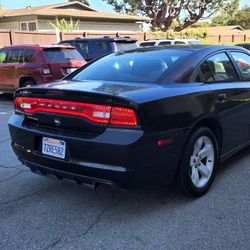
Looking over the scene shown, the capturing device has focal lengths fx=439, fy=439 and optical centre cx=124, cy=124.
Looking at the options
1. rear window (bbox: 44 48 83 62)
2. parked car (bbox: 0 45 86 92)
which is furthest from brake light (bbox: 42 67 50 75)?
rear window (bbox: 44 48 83 62)

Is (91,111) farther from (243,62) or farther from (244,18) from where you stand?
(244,18)

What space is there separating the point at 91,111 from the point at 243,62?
259cm

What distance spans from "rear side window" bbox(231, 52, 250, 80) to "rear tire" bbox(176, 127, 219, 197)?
124 centimetres

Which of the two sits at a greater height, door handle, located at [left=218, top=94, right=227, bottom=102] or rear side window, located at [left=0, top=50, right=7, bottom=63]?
door handle, located at [left=218, top=94, right=227, bottom=102]

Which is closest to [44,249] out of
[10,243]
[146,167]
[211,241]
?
[10,243]

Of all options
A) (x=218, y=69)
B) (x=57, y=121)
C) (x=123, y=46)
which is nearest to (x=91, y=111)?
(x=57, y=121)

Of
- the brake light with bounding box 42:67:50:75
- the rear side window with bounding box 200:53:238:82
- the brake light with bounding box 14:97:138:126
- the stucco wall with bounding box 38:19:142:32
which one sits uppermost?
the rear side window with bounding box 200:53:238:82

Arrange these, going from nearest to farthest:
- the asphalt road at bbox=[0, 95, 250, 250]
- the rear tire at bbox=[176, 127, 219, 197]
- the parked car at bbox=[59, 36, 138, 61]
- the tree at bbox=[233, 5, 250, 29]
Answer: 1. the asphalt road at bbox=[0, 95, 250, 250]
2. the rear tire at bbox=[176, 127, 219, 197]
3. the parked car at bbox=[59, 36, 138, 61]
4. the tree at bbox=[233, 5, 250, 29]

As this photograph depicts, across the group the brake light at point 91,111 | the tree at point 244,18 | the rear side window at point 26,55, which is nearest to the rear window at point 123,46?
the rear side window at point 26,55

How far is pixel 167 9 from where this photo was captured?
4888 cm

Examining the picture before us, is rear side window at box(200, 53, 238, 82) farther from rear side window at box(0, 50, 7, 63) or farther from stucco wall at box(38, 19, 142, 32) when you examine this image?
stucco wall at box(38, 19, 142, 32)

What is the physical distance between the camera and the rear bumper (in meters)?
3.61

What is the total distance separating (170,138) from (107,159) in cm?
60

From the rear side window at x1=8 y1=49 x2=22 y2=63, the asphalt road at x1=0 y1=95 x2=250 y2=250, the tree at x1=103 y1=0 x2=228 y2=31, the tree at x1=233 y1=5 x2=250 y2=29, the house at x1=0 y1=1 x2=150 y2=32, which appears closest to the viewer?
the asphalt road at x1=0 y1=95 x2=250 y2=250
